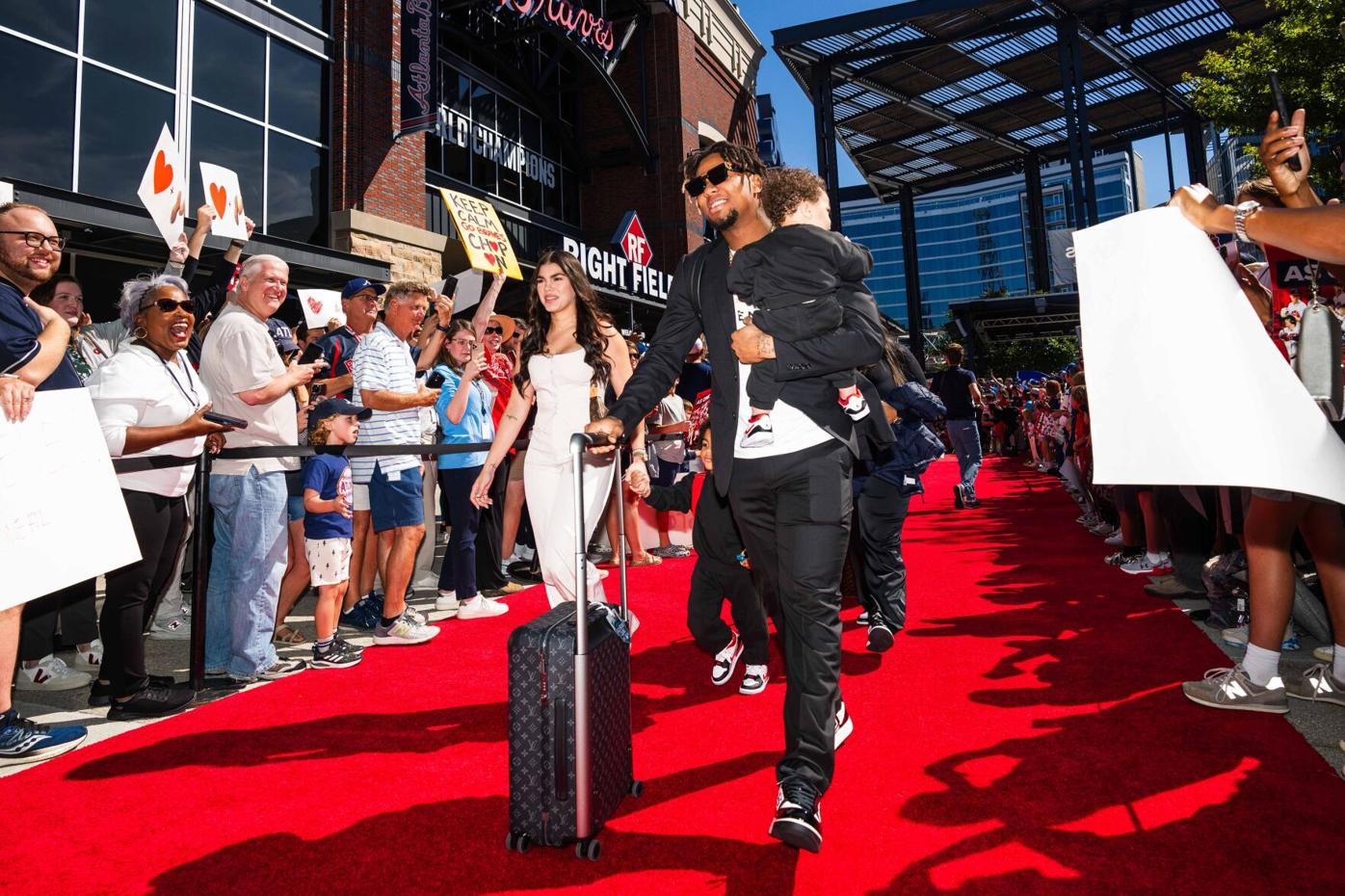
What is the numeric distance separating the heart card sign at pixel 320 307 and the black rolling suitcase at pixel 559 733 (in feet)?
20.1

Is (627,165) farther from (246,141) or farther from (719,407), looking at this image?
(719,407)

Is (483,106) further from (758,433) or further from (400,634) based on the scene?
(758,433)

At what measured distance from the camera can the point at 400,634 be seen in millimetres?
4961

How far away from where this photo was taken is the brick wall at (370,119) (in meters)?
14.1

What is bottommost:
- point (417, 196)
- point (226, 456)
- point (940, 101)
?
point (226, 456)

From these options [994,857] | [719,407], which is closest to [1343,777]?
[994,857]

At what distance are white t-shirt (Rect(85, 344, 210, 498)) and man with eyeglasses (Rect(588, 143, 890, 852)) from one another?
2.53 m

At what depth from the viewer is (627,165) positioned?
24438mm

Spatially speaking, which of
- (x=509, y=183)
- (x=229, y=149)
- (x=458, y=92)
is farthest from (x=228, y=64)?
(x=509, y=183)

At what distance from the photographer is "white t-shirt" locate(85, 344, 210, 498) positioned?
12.1ft

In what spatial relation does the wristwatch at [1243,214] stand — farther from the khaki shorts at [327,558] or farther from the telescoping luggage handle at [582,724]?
the khaki shorts at [327,558]

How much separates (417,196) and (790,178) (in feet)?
44.0

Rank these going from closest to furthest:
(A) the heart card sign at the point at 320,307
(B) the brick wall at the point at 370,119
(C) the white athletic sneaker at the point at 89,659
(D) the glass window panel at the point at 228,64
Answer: (C) the white athletic sneaker at the point at 89,659 < (A) the heart card sign at the point at 320,307 < (D) the glass window panel at the point at 228,64 < (B) the brick wall at the point at 370,119

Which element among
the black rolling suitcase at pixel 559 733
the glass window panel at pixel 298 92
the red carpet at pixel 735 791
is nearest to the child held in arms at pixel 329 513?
the red carpet at pixel 735 791
